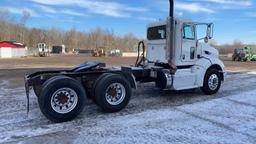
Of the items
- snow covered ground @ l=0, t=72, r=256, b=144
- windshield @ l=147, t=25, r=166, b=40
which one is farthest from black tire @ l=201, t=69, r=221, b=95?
windshield @ l=147, t=25, r=166, b=40

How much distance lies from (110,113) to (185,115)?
1873 millimetres

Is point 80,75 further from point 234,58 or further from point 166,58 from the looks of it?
point 234,58

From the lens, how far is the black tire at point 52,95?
654 cm

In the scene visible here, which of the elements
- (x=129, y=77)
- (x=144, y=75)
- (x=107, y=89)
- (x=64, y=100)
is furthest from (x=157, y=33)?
(x=64, y=100)

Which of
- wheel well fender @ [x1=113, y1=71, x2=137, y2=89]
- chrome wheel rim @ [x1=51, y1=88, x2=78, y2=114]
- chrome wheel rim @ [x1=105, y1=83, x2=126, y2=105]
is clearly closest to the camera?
chrome wheel rim @ [x1=51, y1=88, x2=78, y2=114]

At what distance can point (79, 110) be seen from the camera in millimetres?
6930

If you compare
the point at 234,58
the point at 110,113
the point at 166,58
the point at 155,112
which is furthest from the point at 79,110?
the point at 234,58

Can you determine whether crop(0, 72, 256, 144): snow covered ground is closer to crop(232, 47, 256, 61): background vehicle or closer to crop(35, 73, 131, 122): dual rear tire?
crop(35, 73, 131, 122): dual rear tire

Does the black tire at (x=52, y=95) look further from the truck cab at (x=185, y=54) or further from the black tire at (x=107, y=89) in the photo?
the truck cab at (x=185, y=54)

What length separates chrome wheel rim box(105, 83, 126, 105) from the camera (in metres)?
7.50

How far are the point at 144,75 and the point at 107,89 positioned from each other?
82.0 inches

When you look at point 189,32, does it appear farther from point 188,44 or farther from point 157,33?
point 157,33

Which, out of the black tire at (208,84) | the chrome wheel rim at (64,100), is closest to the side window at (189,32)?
the black tire at (208,84)

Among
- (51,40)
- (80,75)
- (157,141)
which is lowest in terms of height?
(157,141)
